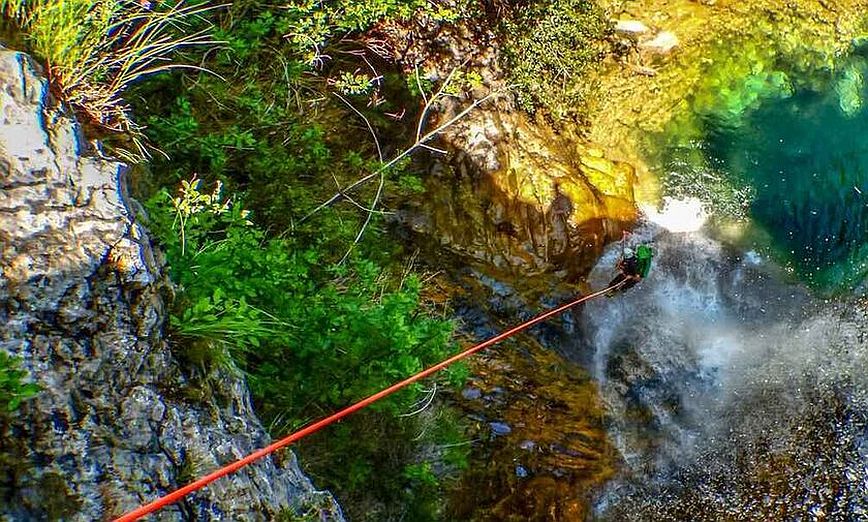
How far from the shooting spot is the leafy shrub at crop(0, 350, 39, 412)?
1.82 m

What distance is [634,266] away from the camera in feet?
18.2

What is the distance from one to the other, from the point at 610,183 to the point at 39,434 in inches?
212

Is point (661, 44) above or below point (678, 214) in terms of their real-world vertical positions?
above

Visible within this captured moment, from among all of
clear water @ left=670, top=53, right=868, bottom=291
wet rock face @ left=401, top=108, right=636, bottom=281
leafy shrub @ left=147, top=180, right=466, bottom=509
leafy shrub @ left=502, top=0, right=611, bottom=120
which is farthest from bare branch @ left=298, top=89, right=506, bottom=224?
clear water @ left=670, top=53, right=868, bottom=291

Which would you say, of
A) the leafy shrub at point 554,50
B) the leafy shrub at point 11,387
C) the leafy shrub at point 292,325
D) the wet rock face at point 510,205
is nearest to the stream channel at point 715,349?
the wet rock face at point 510,205

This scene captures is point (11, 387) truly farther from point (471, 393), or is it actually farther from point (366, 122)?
point (471, 393)

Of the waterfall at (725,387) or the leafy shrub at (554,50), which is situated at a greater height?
the leafy shrub at (554,50)

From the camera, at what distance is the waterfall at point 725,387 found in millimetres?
5371

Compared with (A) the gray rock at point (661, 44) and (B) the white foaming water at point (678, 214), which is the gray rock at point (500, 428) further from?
(A) the gray rock at point (661, 44)

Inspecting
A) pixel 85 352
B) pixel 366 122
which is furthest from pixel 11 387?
pixel 366 122

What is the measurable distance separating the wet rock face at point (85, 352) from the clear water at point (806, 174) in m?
5.71

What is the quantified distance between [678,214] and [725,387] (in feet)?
5.95

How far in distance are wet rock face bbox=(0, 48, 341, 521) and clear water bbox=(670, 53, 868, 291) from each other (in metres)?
5.71

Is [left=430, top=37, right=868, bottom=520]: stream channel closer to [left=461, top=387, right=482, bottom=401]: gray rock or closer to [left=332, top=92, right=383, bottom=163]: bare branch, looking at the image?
[left=461, top=387, right=482, bottom=401]: gray rock
